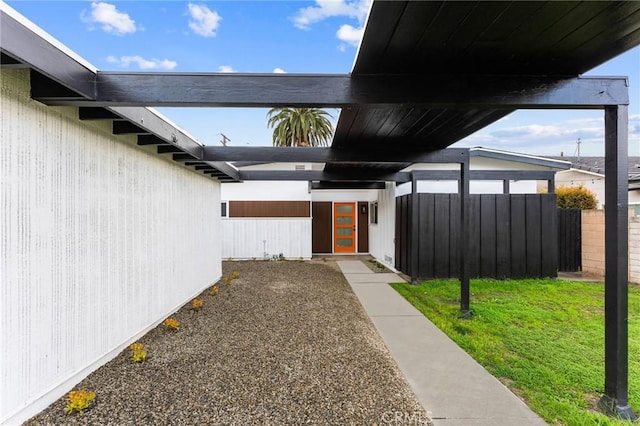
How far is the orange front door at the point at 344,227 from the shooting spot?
13.1 m

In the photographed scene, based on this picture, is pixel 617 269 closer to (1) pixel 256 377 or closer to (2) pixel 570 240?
(1) pixel 256 377

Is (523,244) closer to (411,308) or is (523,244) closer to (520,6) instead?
(411,308)

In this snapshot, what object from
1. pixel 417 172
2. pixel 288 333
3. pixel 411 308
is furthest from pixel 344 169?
pixel 288 333

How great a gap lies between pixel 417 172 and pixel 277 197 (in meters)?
5.62

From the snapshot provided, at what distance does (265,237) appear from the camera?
11641 mm

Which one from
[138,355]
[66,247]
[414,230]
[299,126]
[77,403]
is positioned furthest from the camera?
[299,126]

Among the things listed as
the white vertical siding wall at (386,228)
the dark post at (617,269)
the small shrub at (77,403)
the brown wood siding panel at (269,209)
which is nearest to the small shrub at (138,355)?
the small shrub at (77,403)

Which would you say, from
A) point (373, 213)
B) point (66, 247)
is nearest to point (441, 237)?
point (373, 213)

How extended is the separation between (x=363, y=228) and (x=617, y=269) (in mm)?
10658

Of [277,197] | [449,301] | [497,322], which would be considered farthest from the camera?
[277,197]

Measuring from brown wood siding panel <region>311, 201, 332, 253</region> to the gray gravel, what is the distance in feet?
25.6

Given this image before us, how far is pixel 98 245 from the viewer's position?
131 inches

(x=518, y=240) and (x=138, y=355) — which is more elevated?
(x=518, y=240)

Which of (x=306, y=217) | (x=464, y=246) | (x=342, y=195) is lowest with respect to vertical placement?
(x=464, y=246)
